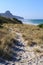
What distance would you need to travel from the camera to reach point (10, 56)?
1076 centimetres

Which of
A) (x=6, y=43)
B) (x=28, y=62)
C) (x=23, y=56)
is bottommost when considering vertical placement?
→ (x=28, y=62)

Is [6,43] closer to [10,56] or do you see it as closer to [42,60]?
[10,56]

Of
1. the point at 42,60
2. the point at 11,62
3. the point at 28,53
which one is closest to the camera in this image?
the point at 11,62

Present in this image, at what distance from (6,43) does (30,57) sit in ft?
9.25

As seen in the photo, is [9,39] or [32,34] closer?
[9,39]

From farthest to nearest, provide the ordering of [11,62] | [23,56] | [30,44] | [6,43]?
[30,44]
[6,43]
[23,56]
[11,62]

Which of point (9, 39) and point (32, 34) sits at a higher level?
point (32, 34)

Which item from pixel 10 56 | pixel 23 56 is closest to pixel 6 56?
pixel 10 56

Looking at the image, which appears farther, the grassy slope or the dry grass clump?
the dry grass clump

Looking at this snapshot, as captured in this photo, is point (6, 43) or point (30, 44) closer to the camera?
point (6, 43)

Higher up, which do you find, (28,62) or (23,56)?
(23,56)

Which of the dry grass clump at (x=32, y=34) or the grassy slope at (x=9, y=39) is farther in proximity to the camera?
the dry grass clump at (x=32, y=34)

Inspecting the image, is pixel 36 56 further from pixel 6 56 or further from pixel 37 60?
pixel 6 56

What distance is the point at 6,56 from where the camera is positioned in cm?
1055
